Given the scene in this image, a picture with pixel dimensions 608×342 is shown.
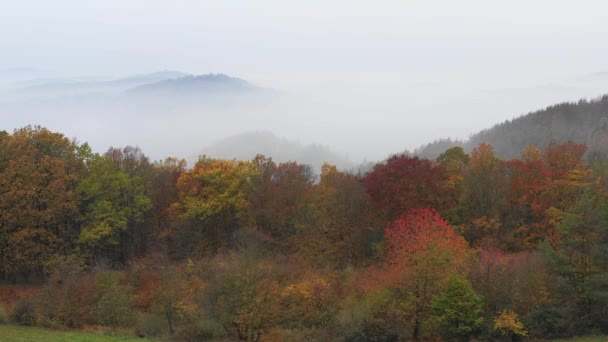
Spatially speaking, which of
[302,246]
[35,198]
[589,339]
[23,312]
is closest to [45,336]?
[23,312]

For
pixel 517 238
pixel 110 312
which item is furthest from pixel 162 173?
pixel 517 238

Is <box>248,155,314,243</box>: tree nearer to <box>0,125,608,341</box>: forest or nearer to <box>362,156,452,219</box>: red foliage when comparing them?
<box>0,125,608,341</box>: forest

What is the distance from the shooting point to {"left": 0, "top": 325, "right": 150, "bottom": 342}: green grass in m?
26.0

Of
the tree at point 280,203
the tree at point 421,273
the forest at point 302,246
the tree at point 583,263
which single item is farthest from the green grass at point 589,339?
the tree at point 280,203

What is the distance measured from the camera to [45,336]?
90.2 ft

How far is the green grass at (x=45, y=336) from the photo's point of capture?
85.1 feet

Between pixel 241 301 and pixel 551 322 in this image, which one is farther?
pixel 551 322

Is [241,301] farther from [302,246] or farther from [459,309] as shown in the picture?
[302,246]

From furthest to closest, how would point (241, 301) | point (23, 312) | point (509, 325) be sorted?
1. point (23, 312)
2. point (241, 301)
3. point (509, 325)

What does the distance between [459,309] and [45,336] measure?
23.9m

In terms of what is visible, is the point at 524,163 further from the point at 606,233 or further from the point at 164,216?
the point at 164,216

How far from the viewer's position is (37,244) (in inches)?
1874

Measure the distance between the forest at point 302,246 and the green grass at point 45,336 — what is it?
2965mm

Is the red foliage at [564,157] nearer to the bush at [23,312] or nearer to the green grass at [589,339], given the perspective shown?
the green grass at [589,339]
